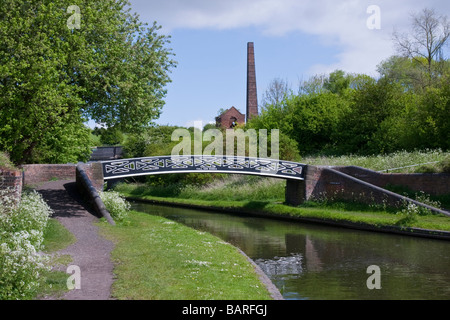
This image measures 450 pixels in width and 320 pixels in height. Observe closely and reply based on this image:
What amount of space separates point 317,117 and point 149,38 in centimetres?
2429

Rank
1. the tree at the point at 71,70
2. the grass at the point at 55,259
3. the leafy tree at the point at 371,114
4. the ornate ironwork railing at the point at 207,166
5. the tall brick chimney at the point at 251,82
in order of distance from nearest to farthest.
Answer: the grass at the point at 55,259 < the tree at the point at 71,70 < the ornate ironwork railing at the point at 207,166 < the leafy tree at the point at 371,114 < the tall brick chimney at the point at 251,82

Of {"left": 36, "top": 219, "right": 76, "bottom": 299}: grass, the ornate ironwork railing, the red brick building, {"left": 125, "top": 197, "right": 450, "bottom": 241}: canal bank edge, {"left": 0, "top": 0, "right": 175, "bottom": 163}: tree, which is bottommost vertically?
{"left": 125, "top": 197, "right": 450, "bottom": 241}: canal bank edge

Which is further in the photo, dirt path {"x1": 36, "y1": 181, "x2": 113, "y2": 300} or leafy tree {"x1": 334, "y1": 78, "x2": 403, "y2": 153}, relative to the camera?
leafy tree {"x1": 334, "y1": 78, "x2": 403, "y2": 153}

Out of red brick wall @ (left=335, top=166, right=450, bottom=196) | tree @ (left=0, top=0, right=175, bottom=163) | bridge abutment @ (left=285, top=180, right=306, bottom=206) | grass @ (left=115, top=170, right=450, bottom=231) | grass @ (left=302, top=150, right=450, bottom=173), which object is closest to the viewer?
tree @ (left=0, top=0, right=175, bottom=163)

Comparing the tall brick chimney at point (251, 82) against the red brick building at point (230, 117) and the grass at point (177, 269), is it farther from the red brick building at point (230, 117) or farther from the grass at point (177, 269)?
the grass at point (177, 269)

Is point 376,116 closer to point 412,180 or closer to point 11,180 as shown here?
point 412,180

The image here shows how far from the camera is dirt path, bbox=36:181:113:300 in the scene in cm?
828

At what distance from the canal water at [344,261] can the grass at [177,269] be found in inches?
49.8

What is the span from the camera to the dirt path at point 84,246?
8.28 metres

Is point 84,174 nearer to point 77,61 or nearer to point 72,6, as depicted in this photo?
point 77,61

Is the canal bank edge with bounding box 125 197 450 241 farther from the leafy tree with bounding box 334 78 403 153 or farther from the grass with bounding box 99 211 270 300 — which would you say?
the leafy tree with bounding box 334 78 403 153

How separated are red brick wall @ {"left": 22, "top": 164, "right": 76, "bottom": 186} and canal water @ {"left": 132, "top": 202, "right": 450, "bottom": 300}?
381 inches

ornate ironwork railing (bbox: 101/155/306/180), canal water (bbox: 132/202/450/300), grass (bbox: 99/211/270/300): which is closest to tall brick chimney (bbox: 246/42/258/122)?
ornate ironwork railing (bbox: 101/155/306/180)

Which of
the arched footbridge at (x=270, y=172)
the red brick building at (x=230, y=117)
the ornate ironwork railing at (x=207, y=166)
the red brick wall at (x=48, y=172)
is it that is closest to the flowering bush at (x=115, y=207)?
the arched footbridge at (x=270, y=172)
